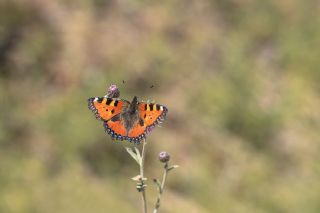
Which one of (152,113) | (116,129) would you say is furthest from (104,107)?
(152,113)

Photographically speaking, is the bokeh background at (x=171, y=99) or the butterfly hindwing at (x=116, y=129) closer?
the butterfly hindwing at (x=116, y=129)

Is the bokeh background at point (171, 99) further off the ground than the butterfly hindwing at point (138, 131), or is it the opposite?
the bokeh background at point (171, 99)

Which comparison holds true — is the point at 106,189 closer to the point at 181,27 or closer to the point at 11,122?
the point at 11,122

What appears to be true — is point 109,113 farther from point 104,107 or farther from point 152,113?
point 152,113

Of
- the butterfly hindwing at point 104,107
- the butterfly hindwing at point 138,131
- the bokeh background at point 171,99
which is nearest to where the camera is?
the butterfly hindwing at point 138,131

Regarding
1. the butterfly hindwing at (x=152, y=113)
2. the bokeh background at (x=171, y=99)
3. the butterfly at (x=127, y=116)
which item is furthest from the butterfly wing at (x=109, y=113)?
the bokeh background at (x=171, y=99)

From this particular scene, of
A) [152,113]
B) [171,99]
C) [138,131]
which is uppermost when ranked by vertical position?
[171,99]

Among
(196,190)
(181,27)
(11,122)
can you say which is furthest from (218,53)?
(11,122)

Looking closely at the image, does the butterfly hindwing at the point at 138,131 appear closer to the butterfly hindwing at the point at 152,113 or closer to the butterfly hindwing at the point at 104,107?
the butterfly hindwing at the point at 152,113

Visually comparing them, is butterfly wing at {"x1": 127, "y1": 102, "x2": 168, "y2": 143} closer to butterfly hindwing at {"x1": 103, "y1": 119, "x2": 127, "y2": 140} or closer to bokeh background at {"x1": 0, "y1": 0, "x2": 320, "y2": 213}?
butterfly hindwing at {"x1": 103, "y1": 119, "x2": 127, "y2": 140}
